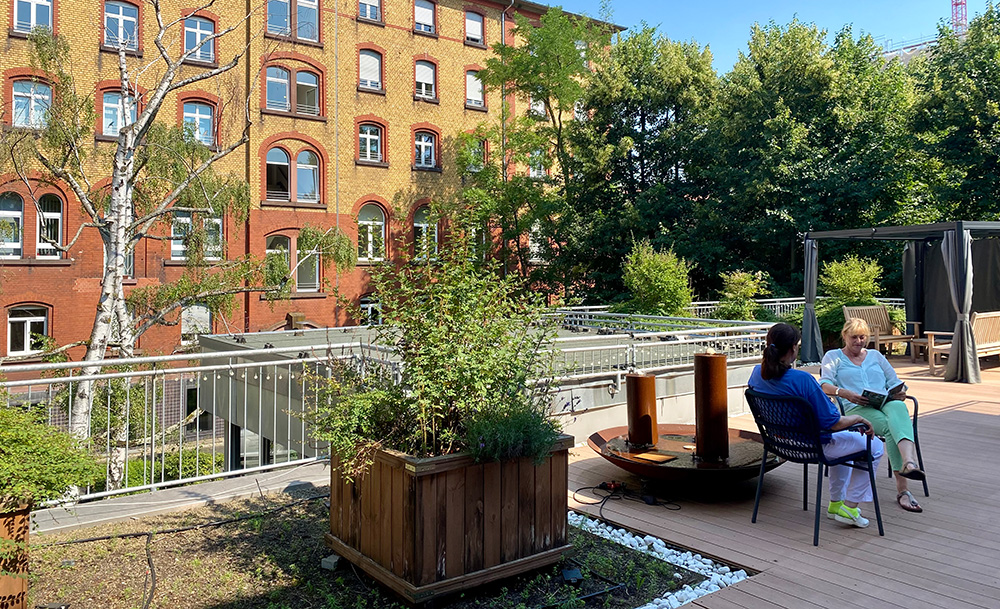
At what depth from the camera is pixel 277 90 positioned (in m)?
25.5

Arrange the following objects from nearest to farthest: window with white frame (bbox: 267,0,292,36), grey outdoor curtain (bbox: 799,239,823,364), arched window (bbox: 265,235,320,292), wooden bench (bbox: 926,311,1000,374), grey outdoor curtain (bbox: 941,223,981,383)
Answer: grey outdoor curtain (bbox: 941,223,981,383), wooden bench (bbox: 926,311,1000,374), grey outdoor curtain (bbox: 799,239,823,364), arched window (bbox: 265,235,320,292), window with white frame (bbox: 267,0,292,36)

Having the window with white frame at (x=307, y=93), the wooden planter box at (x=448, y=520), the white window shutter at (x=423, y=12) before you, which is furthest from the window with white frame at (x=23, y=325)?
the wooden planter box at (x=448, y=520)

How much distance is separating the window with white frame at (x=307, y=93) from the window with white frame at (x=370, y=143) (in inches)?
76.1

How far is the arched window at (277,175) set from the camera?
25156mm

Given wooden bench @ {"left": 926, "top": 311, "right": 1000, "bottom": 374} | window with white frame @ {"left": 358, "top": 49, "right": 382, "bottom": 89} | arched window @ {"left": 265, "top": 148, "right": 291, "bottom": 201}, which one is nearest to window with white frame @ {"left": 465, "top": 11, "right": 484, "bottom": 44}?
window with white frame @ {"left": 358, "top": 49, "right": 382, "bottom": 89}

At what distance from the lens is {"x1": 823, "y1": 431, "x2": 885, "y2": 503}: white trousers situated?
499 centimetres

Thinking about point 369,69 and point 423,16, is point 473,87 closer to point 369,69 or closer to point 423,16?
point 423,16

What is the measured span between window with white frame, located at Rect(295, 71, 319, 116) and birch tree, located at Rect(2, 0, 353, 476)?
389 inches

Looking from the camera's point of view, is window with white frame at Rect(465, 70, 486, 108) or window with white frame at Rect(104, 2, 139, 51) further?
window with white frame at Rect(465, 70, 486, 108)

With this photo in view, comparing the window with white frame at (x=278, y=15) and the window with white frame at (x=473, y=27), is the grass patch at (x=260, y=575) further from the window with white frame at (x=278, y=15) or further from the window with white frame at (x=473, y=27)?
the window with white frame at (x=473, y=27)

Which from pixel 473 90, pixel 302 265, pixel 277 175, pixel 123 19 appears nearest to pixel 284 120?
pixel 277 175

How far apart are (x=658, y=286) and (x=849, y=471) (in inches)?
534

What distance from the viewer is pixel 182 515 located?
5.26 metres

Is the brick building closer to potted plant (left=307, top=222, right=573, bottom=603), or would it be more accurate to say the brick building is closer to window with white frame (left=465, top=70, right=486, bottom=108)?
window with white frame (left=465, top=70, right=486, bottom=108)
